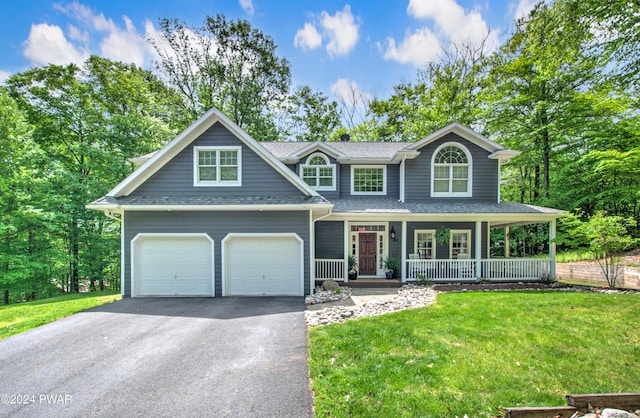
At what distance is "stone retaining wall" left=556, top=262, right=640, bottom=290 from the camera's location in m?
9.82

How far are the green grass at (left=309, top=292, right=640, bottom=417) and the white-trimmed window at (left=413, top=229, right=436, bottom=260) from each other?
5.54m

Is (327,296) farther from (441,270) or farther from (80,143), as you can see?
(80,143)

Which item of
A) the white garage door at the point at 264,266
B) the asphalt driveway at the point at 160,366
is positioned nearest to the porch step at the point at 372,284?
the white garage door at the point at 264,266

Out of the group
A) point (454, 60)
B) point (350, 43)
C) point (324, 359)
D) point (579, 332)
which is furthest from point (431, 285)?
point (454, 60)

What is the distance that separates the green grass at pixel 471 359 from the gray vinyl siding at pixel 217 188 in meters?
5.27

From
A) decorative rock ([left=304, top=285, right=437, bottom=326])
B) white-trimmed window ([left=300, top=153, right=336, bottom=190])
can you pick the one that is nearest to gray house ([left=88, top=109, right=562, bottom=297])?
decorative rock ([left=304, top=285, right=437, bottom=326])

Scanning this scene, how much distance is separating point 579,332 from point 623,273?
7490mm

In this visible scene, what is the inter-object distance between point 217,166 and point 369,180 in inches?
271

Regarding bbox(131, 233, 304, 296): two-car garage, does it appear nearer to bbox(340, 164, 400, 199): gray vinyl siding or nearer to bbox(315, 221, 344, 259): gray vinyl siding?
bbox(315, 221, 344, 259): gray vinyl siding

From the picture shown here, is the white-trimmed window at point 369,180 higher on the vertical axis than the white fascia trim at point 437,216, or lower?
higher

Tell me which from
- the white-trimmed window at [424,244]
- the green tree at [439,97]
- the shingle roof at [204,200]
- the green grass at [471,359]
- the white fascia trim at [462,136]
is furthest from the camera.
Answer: the green tree at [439,97]

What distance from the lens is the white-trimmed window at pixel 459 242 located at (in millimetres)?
12727

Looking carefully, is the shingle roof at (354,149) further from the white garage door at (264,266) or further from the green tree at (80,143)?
the green tree at (80,143)

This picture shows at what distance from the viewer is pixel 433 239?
12727 mm
